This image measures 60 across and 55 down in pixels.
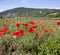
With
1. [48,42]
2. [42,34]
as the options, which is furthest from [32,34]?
[48,42]

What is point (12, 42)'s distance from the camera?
612cm

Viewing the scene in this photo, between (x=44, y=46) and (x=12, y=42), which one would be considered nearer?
(x=44, y=46)

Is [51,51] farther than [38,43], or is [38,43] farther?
[38,43]

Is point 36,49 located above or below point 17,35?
below

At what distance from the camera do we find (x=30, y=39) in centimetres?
602

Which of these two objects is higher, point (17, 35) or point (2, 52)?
point (17, 35)

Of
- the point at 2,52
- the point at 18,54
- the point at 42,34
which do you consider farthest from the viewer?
the point at 42,34

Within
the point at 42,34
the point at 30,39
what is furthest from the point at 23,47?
the point at 42,34

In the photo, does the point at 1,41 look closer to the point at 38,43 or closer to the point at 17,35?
the point at 17,35

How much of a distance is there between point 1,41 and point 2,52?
38 cm

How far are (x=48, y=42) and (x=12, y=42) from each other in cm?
99

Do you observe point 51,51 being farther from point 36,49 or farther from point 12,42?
point 12,42

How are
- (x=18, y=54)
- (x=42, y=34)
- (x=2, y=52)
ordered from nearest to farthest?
(x=18, y=54), (x=2, y=52), (x=42, y=34)

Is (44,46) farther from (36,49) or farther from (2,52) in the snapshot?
(2,52)
